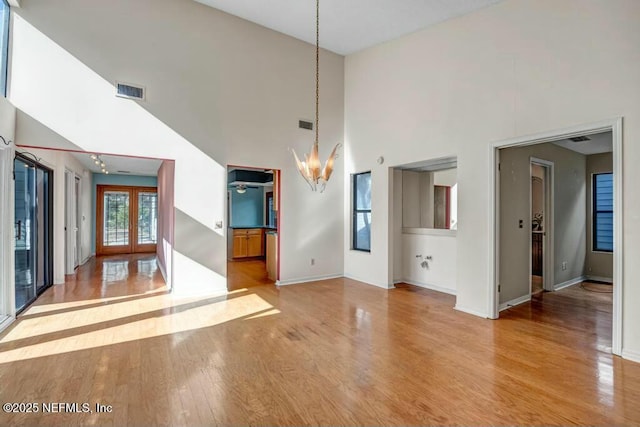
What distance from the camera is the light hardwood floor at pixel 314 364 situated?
7.34 feet

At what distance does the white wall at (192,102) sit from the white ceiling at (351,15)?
0.31 metres

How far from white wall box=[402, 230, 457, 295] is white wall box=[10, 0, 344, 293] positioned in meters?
1.36

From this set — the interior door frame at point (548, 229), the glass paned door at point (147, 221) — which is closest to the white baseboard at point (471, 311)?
the interior door frame at point (548, 229)

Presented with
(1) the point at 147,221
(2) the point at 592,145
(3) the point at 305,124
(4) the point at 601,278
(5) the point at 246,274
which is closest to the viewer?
(2) the point at 592,145

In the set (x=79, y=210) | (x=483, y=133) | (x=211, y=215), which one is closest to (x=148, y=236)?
(x=79, y=210)

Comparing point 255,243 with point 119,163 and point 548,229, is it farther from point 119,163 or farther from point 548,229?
point 548,229

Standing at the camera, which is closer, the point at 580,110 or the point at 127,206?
the point at 580,110

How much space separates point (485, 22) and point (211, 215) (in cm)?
477

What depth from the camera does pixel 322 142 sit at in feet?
21.1

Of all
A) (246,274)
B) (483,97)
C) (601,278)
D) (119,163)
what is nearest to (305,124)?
(483,97)

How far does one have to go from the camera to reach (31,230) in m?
4.81

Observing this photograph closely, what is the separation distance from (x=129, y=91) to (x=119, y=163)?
4.04 metres

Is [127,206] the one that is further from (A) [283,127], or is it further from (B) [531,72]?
(B) [531,72]

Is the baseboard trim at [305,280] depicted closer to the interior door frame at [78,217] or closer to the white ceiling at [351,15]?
the white ceiling at [351,15]
